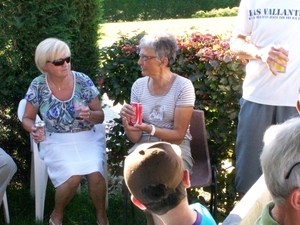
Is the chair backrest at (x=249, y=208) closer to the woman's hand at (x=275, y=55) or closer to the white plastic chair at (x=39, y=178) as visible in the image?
the woman's hand at (x=275, y=55)

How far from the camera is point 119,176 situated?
504cm

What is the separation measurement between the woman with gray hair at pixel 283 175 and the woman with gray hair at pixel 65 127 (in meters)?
2.41

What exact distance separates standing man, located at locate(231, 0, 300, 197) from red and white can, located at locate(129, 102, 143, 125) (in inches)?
28.2

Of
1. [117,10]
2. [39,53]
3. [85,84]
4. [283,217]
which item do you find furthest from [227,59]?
[117,10]

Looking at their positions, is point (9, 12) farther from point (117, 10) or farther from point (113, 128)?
point (117, 10)

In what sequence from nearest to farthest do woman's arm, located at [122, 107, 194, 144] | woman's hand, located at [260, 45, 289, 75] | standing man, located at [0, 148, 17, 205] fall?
woman's hand, located at [260, 45, 289, 75] < woman's arm, located at [122, 107, 194, 144] < standing man, located at [0, 148, 17, 205]

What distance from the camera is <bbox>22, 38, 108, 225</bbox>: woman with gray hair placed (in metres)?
4.14

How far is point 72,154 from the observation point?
4.24m

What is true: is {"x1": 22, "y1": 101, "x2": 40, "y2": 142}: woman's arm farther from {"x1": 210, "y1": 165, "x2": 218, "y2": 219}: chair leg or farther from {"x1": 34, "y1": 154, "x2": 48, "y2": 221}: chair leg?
{"x1": 210, "y1": 165, "x2": 218, "y2": 219}: chair leg

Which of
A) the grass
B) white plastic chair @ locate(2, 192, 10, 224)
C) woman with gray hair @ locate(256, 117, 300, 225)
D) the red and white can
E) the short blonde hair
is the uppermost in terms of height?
woman with gray hair @ locate(256, 117, 300, 225)

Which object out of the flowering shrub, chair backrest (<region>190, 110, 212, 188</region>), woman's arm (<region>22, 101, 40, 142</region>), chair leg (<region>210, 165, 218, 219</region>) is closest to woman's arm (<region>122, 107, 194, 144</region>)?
chair backrest (<region>190, 110, 212, 188</region>)

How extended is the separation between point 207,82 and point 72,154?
1204 mm

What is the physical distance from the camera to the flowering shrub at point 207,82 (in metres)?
4.27

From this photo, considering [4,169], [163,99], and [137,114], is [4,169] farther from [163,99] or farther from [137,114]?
[163,99]
